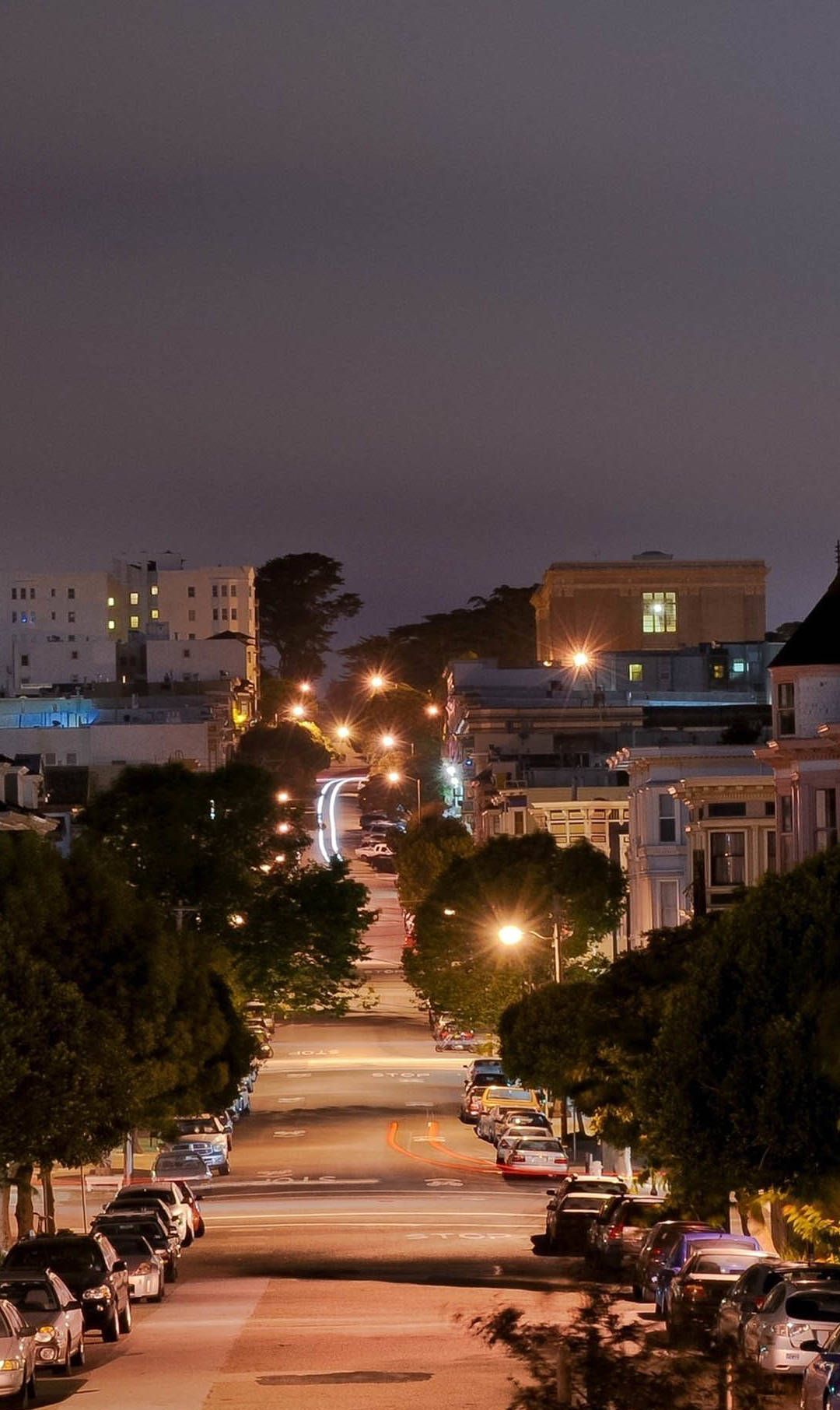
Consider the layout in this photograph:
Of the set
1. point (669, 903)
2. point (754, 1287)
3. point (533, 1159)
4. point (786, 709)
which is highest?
point (786, 709)

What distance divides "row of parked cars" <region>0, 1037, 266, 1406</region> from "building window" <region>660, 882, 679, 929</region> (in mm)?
37951

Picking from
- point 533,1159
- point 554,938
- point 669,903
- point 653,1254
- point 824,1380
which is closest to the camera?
point 824,1380

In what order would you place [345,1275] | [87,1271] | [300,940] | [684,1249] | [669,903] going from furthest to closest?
[669,903], [300,940], [345,1275], [684,1249], [87,1271]

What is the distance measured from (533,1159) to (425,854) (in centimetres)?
7750

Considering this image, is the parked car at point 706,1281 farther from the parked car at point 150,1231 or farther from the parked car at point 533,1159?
the parked car at point 533,1159

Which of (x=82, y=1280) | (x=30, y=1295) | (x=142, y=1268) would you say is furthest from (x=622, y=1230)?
(x=30, y=1295)

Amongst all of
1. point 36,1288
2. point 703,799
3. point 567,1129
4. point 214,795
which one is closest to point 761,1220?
point 36,1288

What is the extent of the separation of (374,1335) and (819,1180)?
6421 mm

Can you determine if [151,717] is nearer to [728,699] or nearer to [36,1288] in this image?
[728,699]

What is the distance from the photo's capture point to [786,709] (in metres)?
65.2

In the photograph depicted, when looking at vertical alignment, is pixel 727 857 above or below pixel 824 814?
below

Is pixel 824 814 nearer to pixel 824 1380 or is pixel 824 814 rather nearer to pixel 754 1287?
pixel 754 1287

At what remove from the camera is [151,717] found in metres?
188

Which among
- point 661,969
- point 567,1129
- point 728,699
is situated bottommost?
point 567,1129
